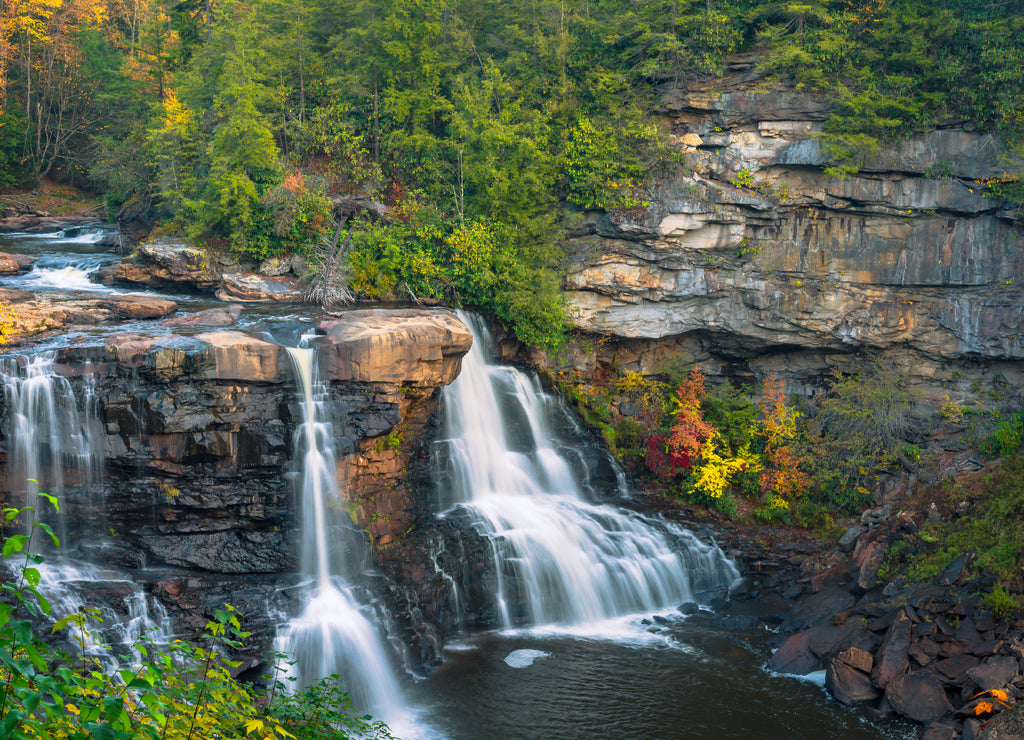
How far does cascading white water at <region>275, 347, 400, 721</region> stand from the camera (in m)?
11.9

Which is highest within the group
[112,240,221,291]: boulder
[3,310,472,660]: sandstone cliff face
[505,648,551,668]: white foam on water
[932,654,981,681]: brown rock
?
[112,240,221,291]: boulder

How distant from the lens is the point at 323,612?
1261cm

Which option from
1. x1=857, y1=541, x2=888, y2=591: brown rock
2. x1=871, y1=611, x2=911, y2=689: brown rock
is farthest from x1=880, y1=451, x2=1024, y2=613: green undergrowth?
x1=871, y1=611, x2=911, y2=689: brown rock

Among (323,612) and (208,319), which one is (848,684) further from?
(208,319)

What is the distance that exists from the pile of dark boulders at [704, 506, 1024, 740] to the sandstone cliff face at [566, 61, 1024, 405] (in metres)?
6.09

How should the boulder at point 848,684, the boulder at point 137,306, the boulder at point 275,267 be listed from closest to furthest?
1. the boulder at point 848,684
2. the boulder at point 137,306
3. the boulder at point 275,267

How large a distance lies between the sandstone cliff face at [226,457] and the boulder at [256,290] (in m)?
4.19

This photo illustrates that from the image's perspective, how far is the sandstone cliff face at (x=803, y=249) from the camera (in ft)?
62.5

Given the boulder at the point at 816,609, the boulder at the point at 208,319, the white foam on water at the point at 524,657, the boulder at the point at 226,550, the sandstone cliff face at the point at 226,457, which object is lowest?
the white foam on water at the point at 524,657

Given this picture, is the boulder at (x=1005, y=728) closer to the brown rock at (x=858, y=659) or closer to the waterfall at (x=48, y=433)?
the brown rock at (x=858, y=659)

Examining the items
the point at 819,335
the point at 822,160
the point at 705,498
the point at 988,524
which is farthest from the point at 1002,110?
the point at 705,498

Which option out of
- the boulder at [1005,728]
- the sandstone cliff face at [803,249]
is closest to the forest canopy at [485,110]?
the sandstone cliff face at [803,249]

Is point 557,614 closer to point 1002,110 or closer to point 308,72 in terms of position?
point 1002,110

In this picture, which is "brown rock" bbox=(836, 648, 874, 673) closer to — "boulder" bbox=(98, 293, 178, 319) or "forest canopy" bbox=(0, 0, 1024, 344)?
"forest canopy" bbox=(0, 0, 1024, 344)
